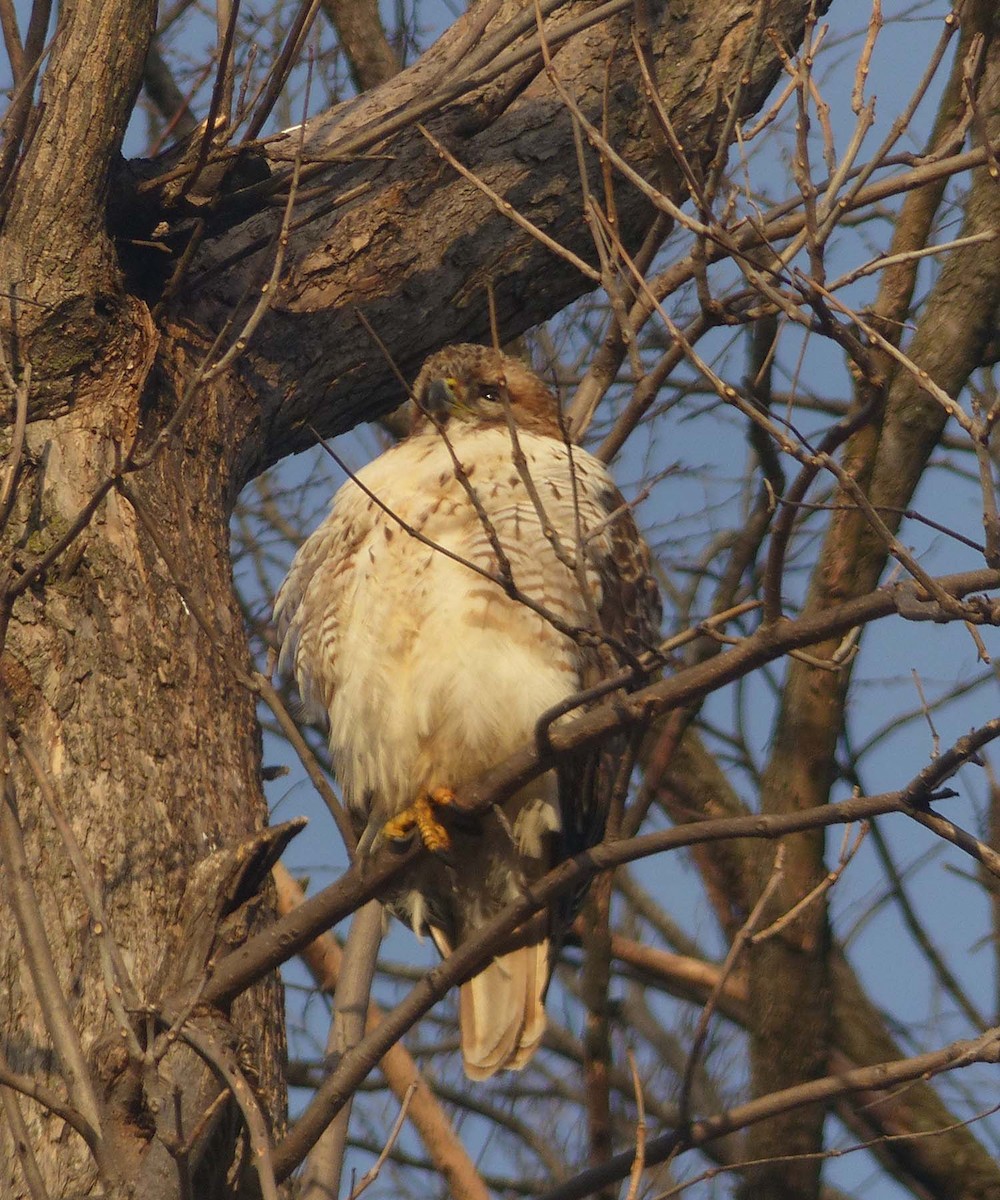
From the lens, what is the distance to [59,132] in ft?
10.7

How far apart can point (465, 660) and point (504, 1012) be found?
2.62 ft

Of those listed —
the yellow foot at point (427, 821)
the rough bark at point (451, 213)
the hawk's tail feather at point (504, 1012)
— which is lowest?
the hawk's tail feather at point (504, 1012)

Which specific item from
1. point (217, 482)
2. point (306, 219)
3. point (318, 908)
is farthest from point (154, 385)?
point (318, 908)

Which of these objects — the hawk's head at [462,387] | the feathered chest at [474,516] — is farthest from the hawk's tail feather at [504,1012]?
the hawk's head at [462,387]

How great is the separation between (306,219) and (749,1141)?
2.22 m

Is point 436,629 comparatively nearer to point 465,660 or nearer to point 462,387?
point 465,660

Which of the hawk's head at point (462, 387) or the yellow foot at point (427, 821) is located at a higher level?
the hawk's head at point (462, 387)

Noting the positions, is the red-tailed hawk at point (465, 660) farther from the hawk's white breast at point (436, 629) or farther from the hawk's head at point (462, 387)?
the hawk's head at point (462, 387)

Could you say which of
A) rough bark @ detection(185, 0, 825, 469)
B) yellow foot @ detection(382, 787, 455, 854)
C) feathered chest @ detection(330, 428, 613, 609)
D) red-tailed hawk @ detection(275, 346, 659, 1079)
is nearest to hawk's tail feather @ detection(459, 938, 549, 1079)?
red-tailed hawk @ detection(275, 346, 659, 1079)

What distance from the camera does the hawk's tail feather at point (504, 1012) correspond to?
11.0 feet

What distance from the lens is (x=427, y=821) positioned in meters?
3.12

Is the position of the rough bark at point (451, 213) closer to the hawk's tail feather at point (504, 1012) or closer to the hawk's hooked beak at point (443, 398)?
the hawk's hooked beak at point (443, 398)

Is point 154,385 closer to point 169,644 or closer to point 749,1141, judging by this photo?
point 169,644

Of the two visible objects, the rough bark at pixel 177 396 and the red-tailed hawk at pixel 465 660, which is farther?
the red-tailed hawk at pixel 465 660
